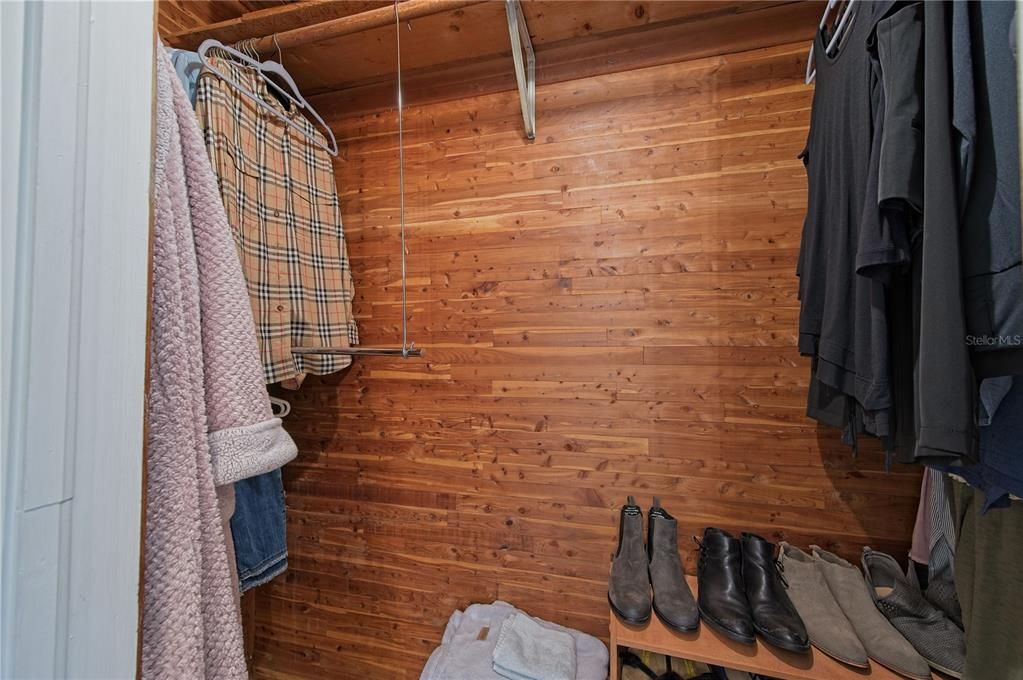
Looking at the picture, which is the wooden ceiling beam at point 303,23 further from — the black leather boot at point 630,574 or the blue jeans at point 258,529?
the black leather boot at point 630,574

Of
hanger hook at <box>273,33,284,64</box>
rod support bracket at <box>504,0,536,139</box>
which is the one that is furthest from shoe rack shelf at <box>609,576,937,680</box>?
hanger hook at <box>273,33,284,64</box>

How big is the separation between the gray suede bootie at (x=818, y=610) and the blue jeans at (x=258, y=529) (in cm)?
112

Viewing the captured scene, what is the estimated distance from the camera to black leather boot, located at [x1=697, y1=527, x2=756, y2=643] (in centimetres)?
81

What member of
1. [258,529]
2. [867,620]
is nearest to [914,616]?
[867,620]

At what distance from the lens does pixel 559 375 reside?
1.21 m

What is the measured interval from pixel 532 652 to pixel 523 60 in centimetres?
170

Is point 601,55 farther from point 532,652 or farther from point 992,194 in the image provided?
point 532,652

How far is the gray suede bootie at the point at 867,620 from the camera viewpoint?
74 cm

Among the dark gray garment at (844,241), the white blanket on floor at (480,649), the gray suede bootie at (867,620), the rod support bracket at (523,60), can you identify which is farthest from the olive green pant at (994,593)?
the rod support bracket at (523,60)

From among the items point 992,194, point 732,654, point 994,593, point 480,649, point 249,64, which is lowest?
point 480,649

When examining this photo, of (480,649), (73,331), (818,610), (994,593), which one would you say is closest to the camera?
(73,331)

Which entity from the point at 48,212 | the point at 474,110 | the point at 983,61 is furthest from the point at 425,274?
the point at 983,61

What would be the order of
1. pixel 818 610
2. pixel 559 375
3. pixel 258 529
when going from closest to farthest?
1. pixel 258 529
2. pixel 818 610
3. pixel 559 375

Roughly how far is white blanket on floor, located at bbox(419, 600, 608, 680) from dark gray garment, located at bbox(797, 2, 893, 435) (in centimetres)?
89
